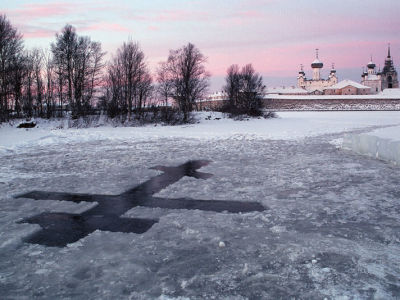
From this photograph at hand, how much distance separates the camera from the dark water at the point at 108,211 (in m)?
4.62

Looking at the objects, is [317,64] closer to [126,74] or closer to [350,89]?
[350,89]

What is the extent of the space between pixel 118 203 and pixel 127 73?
108 feet

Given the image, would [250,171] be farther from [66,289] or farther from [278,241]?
[66,289]

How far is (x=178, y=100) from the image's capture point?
139 ft

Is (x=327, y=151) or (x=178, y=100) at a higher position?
(x=178, y=100)

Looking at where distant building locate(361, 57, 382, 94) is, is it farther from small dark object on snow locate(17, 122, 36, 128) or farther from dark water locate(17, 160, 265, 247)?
dark water locate(17, 160, 265, 247)

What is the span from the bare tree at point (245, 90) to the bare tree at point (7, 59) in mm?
25481

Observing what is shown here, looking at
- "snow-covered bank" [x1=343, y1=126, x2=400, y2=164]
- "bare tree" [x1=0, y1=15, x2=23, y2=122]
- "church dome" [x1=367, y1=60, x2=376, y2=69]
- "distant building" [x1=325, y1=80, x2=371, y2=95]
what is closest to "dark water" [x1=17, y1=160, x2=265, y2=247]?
"snow-covered bank" [x1=343, y1=126, x2=400, y2=164]

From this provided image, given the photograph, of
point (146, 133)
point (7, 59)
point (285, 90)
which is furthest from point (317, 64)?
point (146, 133)

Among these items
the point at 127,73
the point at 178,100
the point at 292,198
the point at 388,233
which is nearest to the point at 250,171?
the point at 292,198

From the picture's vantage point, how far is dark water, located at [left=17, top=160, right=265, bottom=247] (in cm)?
462

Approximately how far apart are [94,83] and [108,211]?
126ft

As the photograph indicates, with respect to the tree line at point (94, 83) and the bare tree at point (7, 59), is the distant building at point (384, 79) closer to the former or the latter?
the tree line at point (94, 83)

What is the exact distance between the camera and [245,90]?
165 ft
